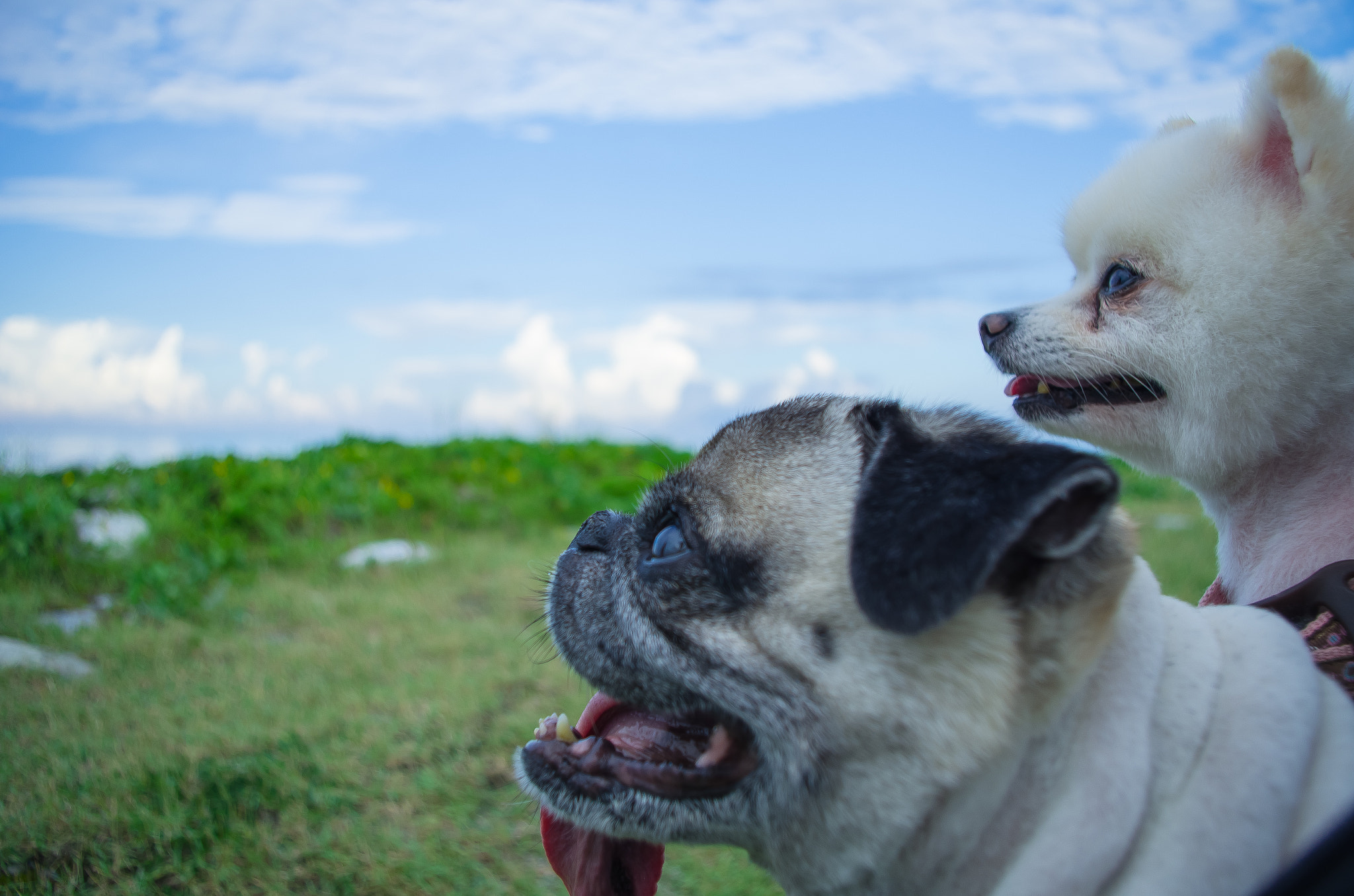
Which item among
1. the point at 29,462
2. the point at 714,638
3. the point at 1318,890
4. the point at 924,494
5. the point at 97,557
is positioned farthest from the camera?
the point at 29,462

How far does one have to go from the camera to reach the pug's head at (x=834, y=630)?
1.56m

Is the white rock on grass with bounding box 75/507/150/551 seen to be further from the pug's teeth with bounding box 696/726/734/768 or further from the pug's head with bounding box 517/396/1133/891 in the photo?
the pug's teeth with bounding box 696/726/734/768

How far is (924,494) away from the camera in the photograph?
5.35ft

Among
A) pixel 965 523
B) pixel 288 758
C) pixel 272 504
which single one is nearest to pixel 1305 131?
pixel 965 523

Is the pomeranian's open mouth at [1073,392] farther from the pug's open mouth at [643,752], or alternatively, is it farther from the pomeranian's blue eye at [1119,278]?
the pug's open mouth at [643,752]

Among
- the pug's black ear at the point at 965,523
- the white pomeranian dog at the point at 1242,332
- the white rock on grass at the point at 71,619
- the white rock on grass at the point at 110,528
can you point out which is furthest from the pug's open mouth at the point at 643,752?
the white rock on grass at the point at 110,528

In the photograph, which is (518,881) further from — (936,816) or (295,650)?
(295,650)

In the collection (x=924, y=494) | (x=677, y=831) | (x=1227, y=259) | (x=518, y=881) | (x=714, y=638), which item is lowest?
(x=518, y=881)

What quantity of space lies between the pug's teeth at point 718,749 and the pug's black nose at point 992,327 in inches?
74.4

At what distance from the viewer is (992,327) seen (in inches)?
124

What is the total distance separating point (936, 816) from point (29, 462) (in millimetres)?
8392

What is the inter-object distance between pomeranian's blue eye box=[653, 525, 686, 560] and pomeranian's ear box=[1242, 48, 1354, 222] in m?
2.15

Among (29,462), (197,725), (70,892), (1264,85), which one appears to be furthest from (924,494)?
(29,462)

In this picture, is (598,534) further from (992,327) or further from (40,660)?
(40,660)
